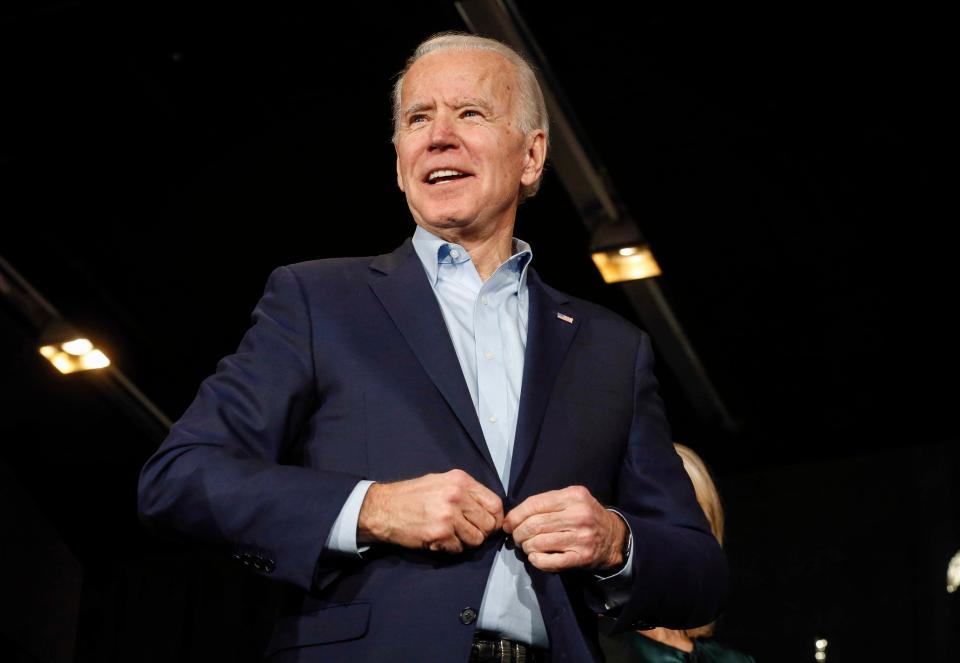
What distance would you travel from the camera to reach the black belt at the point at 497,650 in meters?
1.53

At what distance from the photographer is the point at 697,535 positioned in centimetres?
177

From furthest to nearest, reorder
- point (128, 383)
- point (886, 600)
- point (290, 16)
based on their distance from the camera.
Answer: point (128, 383) → point (886, 600) → point (290, 16)

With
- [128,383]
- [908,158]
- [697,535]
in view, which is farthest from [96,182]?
[697,535]

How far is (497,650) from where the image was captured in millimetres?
1535

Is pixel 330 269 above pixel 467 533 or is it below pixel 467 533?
above

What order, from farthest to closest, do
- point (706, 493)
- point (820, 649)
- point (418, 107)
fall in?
point (820, 649) < point (706, 493) < point (418, 107)

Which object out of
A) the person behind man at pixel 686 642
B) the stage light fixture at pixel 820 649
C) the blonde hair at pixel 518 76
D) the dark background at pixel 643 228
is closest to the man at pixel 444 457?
the blonde hair at pixel 518 76

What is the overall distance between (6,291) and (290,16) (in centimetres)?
192

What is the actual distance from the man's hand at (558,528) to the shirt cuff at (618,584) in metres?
0.09

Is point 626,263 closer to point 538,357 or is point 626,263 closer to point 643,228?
point 643,228

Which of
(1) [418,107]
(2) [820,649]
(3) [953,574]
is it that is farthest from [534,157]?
(3) [953,574]

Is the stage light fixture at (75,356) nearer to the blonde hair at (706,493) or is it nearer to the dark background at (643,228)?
the dark background at (643,228)

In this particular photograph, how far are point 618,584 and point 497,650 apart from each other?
185mm

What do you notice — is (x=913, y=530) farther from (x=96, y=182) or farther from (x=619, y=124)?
(x=96, y=182)
